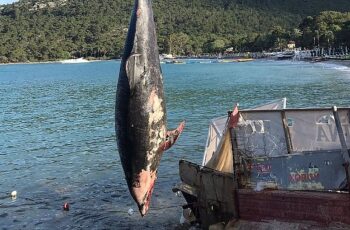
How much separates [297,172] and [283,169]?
0.32 meters

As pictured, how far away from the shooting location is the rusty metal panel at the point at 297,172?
441 inches

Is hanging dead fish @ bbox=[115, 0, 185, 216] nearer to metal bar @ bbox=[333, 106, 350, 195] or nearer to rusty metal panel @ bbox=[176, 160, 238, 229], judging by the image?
metal bar @ bbox=[333, 106, 350, 195]

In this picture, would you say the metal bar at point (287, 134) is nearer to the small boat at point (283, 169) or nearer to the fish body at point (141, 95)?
the small boat at point (283, 169)

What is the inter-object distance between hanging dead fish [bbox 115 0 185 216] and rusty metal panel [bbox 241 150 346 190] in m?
7.45

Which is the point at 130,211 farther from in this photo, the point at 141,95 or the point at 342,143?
the point at 141,95

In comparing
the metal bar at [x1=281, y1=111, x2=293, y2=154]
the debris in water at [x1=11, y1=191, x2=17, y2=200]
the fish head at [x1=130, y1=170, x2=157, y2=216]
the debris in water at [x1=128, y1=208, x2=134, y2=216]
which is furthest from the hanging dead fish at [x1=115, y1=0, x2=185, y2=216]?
the debris in water at [x1=11, y1=191, x2=17, y2=200]

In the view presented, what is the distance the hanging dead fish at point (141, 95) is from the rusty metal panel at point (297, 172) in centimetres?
745

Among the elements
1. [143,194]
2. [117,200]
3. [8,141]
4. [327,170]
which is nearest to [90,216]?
[117,200]

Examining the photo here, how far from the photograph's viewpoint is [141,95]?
4.38m

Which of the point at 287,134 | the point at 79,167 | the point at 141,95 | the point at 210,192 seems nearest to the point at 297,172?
the point at 287,134

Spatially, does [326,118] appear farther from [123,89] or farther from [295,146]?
[123,89]

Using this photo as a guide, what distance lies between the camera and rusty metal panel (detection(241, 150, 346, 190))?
1121cm

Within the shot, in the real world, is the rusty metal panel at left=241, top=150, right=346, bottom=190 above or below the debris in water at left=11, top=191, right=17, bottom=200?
above

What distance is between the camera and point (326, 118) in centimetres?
1204
